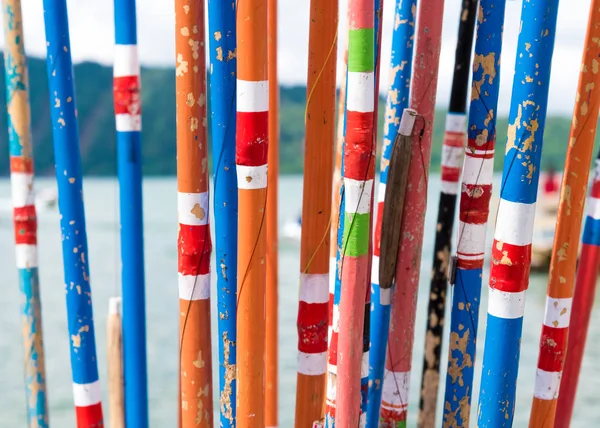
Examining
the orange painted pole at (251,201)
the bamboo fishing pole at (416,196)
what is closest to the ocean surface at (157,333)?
the orange painted pole at (251,201)

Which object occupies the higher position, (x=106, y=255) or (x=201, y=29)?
(x=201, y=29)

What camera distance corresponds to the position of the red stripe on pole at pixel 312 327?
1.58 metres

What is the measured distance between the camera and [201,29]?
136cm

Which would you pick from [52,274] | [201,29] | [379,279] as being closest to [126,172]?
[201,29]

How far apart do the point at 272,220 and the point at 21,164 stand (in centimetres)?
73

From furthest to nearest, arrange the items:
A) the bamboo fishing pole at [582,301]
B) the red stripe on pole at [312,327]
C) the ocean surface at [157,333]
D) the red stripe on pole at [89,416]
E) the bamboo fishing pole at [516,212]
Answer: the ocean surface at [157,333] < the red stripe on pole at [89,416] < the bamboo fishing pole at [582,301] < the red stripe on pole at [312,327] < the bamboo fishing pole at [516,212]

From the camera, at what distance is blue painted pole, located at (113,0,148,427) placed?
1616 mm

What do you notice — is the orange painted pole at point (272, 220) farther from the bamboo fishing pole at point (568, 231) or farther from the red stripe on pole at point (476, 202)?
the bamboo fishing pole at point (568, 231)

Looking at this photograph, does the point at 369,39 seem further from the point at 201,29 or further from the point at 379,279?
the point at 379,279

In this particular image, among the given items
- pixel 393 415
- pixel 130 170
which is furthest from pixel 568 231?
pixel 130 170

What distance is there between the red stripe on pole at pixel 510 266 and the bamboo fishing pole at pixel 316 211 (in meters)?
Result: 0.37

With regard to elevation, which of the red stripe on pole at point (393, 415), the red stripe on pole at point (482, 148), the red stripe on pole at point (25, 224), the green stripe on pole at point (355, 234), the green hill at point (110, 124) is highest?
the red stripe on pole at point (482, 148)

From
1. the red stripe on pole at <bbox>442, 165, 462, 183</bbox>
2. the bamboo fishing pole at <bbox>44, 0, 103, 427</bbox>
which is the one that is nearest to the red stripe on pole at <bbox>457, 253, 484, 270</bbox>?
the red stripe on pole at <bbox>442, 165, 462, 183</bbox>

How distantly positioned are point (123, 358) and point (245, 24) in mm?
966
